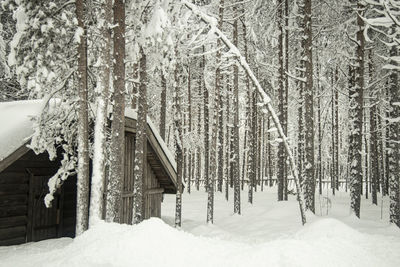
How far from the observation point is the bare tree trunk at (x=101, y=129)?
6598 mm

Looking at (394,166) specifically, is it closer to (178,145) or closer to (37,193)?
(178,145)

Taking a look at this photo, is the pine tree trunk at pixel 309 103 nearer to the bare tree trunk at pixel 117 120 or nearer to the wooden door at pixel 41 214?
the bare tree trunk at pixel 117 120

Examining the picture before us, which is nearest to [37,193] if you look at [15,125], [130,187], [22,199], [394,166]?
[22,199]

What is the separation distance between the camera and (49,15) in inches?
275

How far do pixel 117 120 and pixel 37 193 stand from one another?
5267 mm

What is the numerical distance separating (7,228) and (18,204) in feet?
2.55

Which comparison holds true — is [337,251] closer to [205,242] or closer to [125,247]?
[205,242]

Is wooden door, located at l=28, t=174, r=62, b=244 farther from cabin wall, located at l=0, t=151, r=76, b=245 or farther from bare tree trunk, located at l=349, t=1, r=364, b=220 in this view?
bare tree trunk, located at l=349, t=1, r=364, b=220

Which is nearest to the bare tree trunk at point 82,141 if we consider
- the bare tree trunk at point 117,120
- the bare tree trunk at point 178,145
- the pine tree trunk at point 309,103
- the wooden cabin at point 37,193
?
the bare tree trunk at point 117,120

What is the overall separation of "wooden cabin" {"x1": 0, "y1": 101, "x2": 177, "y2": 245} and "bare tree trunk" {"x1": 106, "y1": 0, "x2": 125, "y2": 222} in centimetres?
275

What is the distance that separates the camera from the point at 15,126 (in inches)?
332

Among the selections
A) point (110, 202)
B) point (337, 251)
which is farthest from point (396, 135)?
point (110, 202)

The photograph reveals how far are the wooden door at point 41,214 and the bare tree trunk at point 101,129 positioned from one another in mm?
4536

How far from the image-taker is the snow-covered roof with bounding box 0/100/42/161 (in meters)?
7.70
